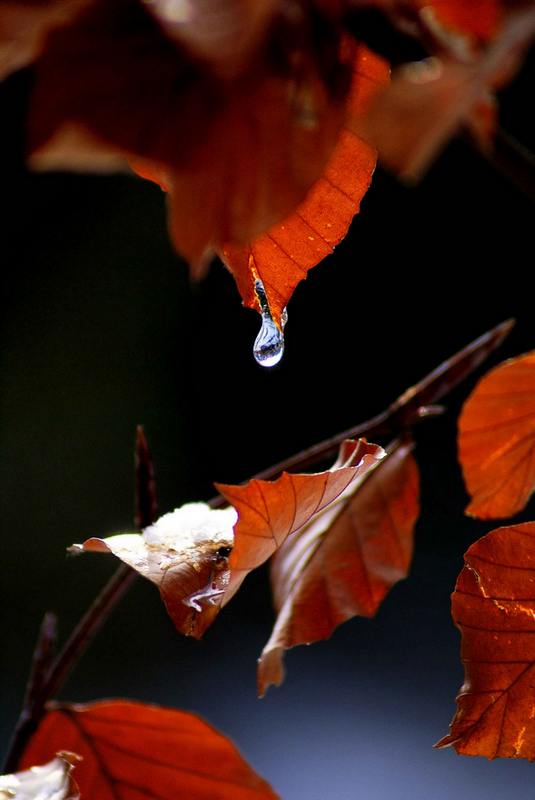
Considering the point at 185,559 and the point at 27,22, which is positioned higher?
the point at 27,22

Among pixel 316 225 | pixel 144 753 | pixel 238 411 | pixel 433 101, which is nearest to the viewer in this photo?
pixel 433 101

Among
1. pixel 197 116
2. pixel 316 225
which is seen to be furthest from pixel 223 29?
pixel 316 225

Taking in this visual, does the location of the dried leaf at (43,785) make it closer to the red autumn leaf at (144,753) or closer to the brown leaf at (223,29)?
the red autumn leaf at (144,753)

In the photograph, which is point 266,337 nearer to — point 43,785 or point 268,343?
point 268,343

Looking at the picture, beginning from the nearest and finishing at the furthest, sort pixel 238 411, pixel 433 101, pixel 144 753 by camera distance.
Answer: pixel 433 101, pixel 144 753, pixel 238 411

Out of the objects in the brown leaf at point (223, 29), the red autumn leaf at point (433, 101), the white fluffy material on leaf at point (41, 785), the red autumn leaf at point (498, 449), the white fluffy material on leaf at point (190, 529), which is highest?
the red autumn leaf at point (433, 101)

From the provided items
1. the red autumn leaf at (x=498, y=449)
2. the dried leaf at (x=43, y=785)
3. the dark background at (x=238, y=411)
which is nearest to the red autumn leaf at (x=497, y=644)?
the red autumn leaf at (x=498, y=449)

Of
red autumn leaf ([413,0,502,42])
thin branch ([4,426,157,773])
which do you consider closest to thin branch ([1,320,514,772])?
thin branch ([4,426,157,773])

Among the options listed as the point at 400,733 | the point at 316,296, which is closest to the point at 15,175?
the point at 316,296
